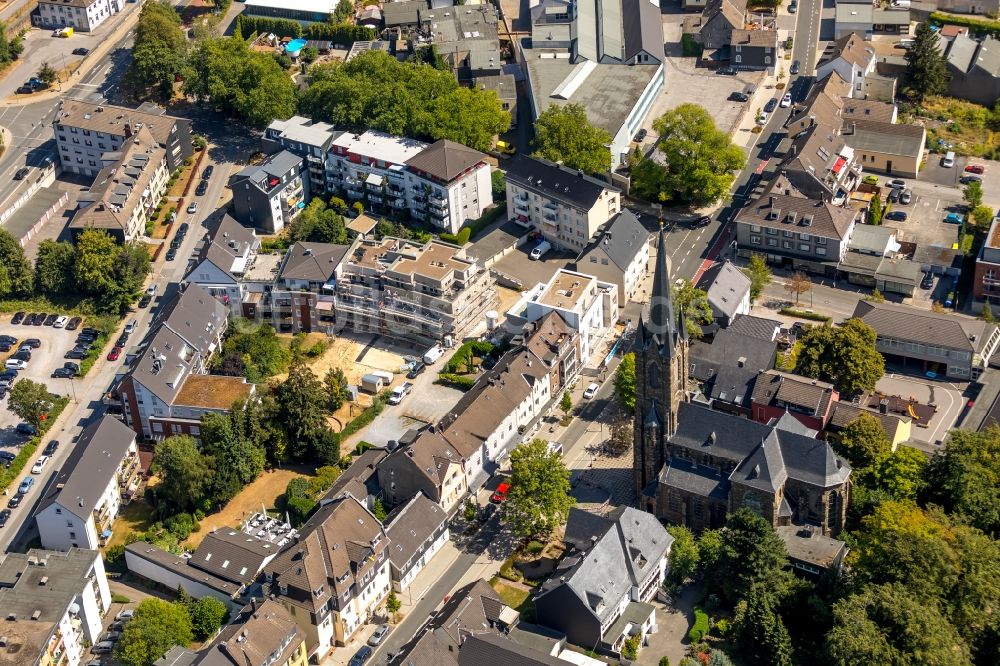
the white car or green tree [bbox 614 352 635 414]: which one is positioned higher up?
green tree [bbox 614 352 635 414]

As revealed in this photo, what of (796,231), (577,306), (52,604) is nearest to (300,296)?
(577,306)

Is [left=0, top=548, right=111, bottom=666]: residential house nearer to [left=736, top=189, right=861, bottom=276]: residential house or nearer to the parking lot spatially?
the parking lot

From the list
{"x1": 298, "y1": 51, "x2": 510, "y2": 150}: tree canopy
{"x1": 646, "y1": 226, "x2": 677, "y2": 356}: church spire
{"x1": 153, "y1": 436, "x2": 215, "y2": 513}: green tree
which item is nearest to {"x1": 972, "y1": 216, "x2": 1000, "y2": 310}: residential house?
{"x1": 646, "y1": 226, "x2": 677, "y2": 356}: church spire

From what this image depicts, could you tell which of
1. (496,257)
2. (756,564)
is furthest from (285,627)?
(496,257)

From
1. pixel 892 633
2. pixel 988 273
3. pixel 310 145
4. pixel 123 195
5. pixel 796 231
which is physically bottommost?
pixel 988 273

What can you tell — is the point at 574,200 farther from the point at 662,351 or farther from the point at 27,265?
the point at 27,265

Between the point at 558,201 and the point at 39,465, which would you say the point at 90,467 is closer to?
the point at 39,465
